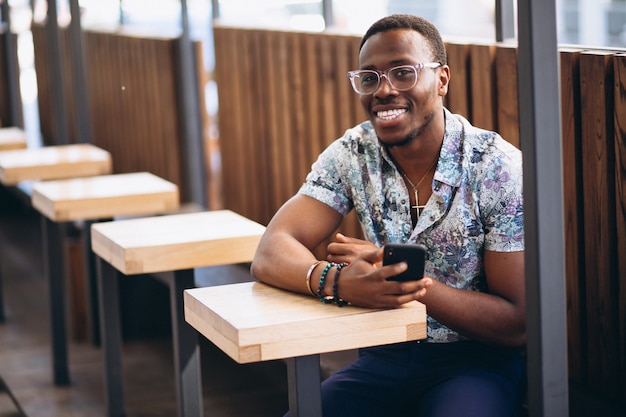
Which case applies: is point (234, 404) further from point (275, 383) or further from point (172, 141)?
point (172, 141)

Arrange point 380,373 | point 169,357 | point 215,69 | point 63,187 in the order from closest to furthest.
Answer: point 380,373
point 63,187
point 169,357
point 215,69

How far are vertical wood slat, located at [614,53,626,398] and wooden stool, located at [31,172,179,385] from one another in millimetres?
2047

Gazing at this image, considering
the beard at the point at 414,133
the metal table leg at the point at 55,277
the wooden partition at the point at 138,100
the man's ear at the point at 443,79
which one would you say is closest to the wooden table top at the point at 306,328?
the beard at the point at 414,133

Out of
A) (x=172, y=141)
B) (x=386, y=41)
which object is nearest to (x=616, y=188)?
(x=386, y=41)

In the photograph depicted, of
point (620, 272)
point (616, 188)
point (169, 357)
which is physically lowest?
point (169, 357)

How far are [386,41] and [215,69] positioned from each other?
311cm

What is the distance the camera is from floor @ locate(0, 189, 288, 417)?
4.29 metres

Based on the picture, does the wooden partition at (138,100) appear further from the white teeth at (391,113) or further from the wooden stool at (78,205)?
the white teeth at (391,113)

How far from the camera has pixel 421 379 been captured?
2.49m

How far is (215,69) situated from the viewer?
559 centimetres

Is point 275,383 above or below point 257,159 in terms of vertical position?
below

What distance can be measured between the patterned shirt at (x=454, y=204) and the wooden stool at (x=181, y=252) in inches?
27.2

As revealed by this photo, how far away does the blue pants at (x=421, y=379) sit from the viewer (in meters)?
2.41

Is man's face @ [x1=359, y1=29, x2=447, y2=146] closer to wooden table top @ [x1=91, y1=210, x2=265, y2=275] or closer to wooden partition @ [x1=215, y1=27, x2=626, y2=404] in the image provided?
wooden partition @ [x1=215, y1=27, x2=626, y2=404]
